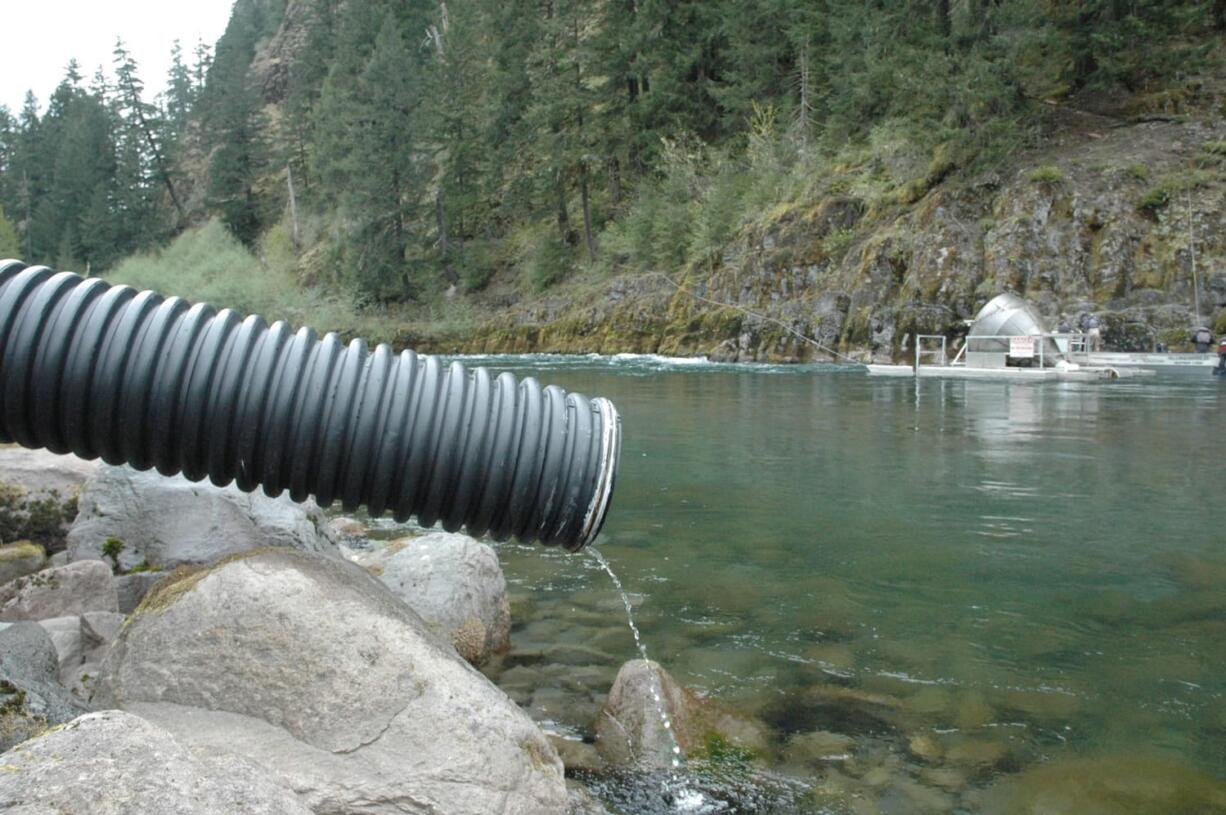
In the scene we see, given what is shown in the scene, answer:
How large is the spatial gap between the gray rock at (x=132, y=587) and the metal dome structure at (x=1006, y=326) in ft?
74.0

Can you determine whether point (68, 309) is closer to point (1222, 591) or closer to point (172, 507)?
point (172, 507)

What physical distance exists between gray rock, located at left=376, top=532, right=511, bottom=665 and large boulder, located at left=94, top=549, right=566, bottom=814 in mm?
1549

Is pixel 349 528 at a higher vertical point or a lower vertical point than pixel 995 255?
lower

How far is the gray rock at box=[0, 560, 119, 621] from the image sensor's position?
4.84 meters

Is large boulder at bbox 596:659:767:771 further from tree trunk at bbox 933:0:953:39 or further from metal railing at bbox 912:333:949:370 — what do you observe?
tree trunk at bbox 933:0:953:39

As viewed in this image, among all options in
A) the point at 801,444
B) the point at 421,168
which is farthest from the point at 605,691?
the point at 421,168

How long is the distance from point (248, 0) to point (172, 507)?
378ft

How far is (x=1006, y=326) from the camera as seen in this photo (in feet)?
80.4

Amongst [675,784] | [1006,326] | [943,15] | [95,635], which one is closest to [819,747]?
[675,784]

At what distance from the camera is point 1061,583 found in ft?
21.2

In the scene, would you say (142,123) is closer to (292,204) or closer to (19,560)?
(292,204)

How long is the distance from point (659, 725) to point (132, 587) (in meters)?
2.90

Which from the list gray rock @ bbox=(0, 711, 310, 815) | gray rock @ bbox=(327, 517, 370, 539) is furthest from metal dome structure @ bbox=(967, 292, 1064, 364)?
gray rock @ bbox=(0, 711, 310, 815)

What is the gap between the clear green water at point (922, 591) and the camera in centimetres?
459
